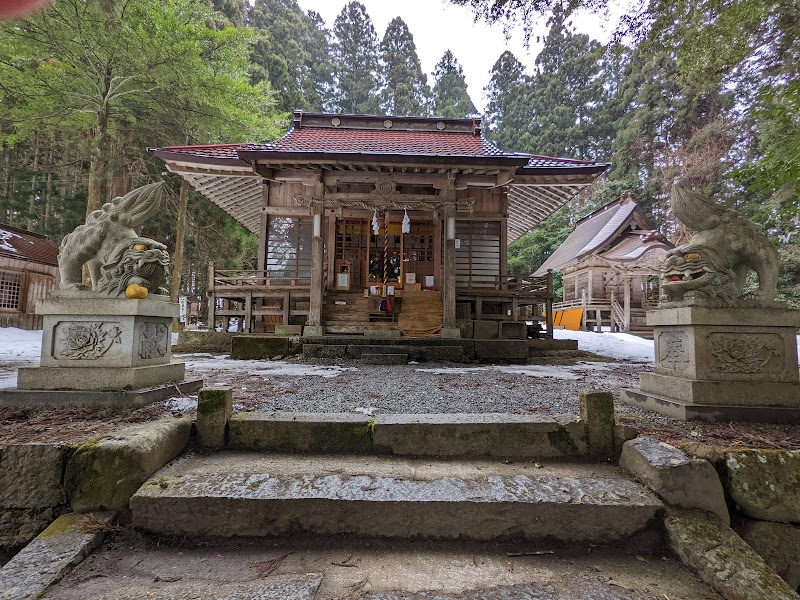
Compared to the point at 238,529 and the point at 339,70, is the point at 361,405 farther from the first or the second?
the point at 339,70

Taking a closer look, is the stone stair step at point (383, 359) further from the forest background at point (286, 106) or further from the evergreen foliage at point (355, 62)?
the evergreen foliage at point (355, 62)

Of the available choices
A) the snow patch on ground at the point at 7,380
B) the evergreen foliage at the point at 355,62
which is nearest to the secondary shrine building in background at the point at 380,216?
the snow patch on ground at the point at 7,380

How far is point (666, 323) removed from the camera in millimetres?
3078

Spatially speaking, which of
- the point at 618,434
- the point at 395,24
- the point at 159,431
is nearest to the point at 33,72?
the point at 159,431

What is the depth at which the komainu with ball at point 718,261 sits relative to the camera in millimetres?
2898

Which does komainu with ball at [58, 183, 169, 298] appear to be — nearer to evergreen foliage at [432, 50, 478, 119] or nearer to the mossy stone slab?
the mossy stone slab

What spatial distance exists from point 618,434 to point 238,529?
228cm

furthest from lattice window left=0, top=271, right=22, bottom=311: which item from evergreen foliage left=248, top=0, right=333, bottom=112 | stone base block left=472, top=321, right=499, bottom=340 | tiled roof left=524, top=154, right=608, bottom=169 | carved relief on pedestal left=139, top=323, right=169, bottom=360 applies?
tiled roof left=524, top=154, right=608, bottom=169

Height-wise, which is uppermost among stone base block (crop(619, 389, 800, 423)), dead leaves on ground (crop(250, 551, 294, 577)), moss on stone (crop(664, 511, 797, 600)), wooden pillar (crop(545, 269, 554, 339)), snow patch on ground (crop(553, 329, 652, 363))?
wooden pillar (crop(545, 269, 554, 339))

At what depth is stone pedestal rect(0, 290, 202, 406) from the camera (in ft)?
9.01

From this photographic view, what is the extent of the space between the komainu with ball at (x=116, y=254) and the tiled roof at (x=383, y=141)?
7.05 metres

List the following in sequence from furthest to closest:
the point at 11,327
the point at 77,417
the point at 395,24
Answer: the point at 395,24, the point at 11,327, the point at 77,417

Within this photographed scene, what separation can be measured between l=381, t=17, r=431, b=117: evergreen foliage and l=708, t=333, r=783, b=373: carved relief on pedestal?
3601cm

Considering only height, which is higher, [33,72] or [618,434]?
[33,72]
